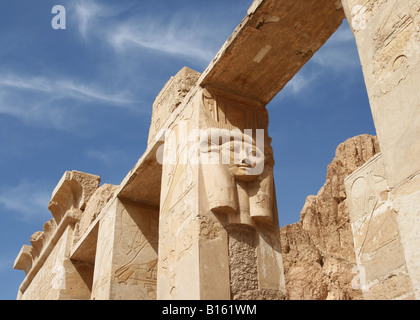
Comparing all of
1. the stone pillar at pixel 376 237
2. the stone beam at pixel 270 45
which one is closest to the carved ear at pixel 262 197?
the stone beam at pixel 270 45

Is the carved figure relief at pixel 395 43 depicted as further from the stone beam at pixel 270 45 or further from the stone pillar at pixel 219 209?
the stone pillar at pixel 219 209

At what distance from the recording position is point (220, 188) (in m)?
4.36

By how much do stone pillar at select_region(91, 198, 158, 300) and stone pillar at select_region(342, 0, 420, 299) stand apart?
442 centimetres

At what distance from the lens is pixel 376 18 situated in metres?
2.89

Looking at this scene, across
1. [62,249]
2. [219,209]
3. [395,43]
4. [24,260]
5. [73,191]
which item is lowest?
[219,209]

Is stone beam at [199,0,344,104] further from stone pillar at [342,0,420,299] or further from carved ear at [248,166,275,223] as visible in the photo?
stone pillar at [342,0,420,299]

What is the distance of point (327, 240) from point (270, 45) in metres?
26.8

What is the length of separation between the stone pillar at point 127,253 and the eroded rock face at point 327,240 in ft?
61.6

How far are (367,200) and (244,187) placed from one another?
3.45m

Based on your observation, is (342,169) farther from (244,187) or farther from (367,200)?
(244,187)

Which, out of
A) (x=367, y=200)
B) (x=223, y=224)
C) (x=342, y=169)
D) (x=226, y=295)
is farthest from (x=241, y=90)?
(x=342, y=169)

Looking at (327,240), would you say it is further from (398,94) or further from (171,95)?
(398,94)

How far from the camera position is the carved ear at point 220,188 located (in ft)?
14.1

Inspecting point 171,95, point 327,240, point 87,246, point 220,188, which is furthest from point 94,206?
point 327,240
